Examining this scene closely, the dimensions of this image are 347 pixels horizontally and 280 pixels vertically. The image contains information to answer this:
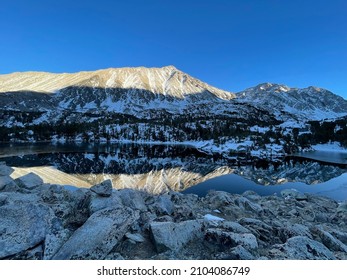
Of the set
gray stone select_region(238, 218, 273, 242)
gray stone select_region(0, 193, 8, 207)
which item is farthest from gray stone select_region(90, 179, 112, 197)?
gray stone select_region(238, 218, 273, 242)

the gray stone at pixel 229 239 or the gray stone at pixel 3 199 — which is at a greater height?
the gray stone at pixel 3 199

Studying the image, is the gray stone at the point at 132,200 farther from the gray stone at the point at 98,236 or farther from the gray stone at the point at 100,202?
the gray stone at the point at 98,236

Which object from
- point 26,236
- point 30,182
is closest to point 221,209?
point 26,236

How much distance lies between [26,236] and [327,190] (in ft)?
125

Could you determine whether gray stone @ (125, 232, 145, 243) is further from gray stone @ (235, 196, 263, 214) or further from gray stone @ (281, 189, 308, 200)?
gray stone @ (281, 189, 308, 200)

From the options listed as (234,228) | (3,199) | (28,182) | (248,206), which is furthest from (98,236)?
(28,182)

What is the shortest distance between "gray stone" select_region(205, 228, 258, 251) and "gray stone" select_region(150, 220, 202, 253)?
1.59ft

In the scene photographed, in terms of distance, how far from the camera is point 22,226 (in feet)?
22.3

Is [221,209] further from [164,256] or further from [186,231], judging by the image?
[164,256]

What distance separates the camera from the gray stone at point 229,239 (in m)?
7.54

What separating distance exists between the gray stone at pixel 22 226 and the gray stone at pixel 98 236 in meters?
0.87

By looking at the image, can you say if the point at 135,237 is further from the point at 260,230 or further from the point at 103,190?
the point at 260,230

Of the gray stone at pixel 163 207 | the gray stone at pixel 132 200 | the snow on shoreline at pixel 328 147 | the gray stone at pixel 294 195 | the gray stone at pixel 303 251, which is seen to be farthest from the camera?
the snow on shoreline at pixel 328 147

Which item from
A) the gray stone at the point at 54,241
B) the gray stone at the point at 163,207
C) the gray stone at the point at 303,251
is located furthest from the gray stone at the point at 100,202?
the gray stone at the point at 303,251
